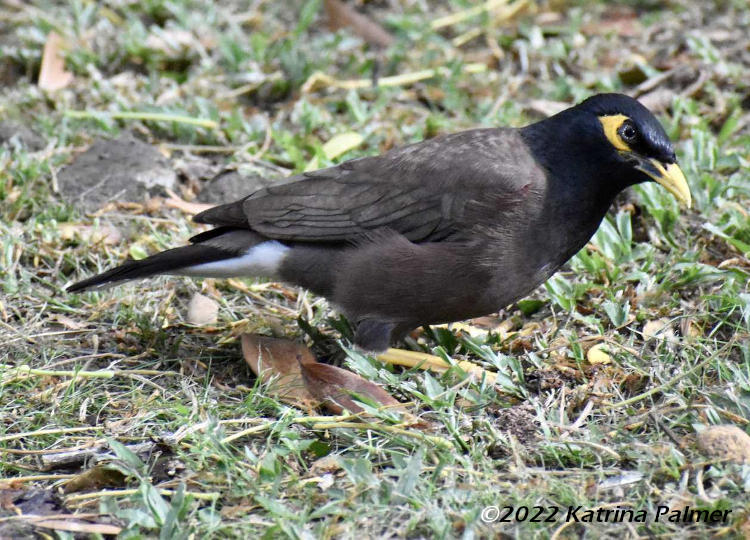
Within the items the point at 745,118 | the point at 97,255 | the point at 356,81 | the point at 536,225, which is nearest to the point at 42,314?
the point at 97,255

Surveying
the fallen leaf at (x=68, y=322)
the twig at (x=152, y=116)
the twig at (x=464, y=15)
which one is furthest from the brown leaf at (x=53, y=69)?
the twig at (x=464, y=15)

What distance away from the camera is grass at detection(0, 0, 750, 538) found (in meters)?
3.35

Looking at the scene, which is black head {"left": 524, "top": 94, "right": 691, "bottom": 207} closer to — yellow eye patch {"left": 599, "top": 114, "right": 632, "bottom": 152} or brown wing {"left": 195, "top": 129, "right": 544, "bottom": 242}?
yellow eye patch {"left": 599, "top": 114, "right": 632, "bottom": 152}

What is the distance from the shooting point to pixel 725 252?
493 cm

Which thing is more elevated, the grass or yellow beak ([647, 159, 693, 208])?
yellow beak ([647, 159, 693, 208])

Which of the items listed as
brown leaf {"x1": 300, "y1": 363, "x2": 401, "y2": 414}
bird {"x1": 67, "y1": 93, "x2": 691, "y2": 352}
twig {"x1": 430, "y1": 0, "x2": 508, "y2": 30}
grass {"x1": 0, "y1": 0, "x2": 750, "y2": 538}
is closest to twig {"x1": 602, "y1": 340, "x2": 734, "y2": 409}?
grass {"x1": 0, "y1": 0, "x2": 750, "y2": 538}

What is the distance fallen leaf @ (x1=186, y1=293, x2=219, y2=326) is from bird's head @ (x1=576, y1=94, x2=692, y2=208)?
1923 millimetres

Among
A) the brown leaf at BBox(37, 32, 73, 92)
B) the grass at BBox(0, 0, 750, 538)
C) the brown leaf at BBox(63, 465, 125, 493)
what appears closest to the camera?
the grass at BBox(0, 0, 750, 538)

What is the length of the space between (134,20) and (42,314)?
3165 mm

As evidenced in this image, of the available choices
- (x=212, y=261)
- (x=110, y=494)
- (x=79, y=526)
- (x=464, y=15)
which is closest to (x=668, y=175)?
(x=212, y=261)

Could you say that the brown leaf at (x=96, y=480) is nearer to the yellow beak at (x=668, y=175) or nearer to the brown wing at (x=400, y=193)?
the brown wing at (x=400, y=193)

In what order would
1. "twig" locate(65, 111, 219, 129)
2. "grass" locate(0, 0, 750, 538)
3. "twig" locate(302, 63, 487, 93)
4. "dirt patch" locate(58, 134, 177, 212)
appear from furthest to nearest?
"twig" locate(302, 63, 487, 93)
"twig" locate(65, 111, 219, 129)
"dirt patch" locate(58, 134, 177, 212)
"grass" locate(0, 0, 750, 538)

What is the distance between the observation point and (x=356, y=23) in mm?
7574

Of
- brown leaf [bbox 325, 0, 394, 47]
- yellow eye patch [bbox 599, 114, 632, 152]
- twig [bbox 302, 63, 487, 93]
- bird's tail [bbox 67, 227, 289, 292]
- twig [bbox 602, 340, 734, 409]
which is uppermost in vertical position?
yellow eye patch [bbox 599, 114, 632, 152]
